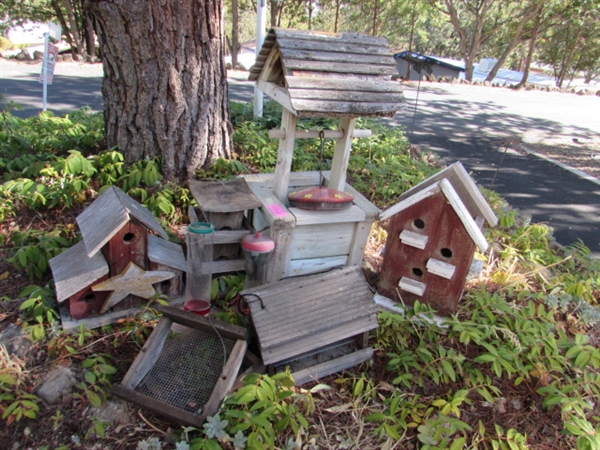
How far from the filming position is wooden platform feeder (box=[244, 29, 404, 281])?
2.23 m

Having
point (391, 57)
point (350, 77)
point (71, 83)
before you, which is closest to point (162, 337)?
point (350, 77)

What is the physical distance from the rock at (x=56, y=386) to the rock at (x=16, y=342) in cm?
23

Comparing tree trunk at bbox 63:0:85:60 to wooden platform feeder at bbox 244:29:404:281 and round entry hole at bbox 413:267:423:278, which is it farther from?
round entry hole at bbox 413:267:423:278

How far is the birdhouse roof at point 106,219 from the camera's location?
212 centimetres

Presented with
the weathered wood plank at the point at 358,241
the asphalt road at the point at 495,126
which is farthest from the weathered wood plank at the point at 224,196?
the asphalt road at the point at 495,126

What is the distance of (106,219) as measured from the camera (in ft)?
7.38

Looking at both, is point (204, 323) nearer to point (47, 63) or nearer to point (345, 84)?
point (345, 84)

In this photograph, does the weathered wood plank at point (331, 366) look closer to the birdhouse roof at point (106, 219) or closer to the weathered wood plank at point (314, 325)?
the weathered wood plank at point (314, 325)

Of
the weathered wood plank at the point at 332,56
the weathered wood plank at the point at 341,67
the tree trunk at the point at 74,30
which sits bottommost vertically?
the weathered wood plank at the point at 341,67

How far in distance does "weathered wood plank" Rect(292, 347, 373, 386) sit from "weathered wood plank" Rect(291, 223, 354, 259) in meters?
0.72

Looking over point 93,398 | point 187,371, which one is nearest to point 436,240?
point 187,371

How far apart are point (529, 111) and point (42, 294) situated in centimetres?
1404

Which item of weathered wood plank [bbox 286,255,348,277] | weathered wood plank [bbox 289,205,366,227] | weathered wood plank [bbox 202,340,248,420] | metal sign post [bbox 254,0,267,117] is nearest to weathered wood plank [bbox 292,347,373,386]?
weathered wood plank [bbox 202,340,248,420]

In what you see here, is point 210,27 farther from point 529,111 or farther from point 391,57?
point 529,111
